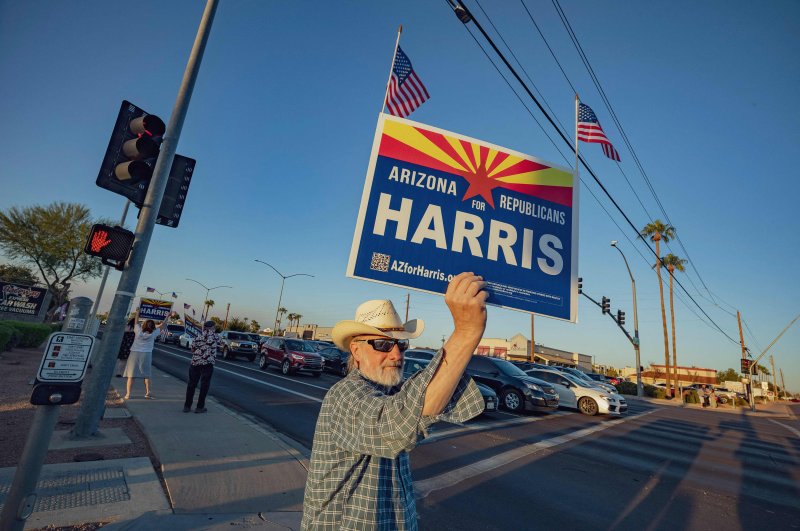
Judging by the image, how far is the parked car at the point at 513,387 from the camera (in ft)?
41.7

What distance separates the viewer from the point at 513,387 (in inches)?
513

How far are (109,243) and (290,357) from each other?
1427cm

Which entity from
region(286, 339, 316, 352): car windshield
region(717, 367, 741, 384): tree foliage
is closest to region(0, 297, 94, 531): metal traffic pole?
region(286, 339, 316, 352): car windshield

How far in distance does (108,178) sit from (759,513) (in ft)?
29.8

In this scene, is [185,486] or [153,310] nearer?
[185,486]

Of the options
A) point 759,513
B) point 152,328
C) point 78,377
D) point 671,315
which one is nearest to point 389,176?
point 78,377

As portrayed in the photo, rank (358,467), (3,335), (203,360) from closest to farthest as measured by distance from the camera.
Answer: (358,467), (203,360), (3,335)

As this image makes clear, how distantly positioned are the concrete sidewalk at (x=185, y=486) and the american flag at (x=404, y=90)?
4.20 m

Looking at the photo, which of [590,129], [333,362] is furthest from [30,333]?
[590,129]

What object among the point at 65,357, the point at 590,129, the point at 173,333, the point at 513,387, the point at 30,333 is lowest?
the point at 30,333

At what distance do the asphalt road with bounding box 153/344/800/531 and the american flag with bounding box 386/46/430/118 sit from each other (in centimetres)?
436

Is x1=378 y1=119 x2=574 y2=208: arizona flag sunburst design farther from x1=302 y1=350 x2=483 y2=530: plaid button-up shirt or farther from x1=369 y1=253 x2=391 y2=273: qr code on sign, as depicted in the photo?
x1=302 y1=350 x2=483 y2=530: plaid button-up shirt

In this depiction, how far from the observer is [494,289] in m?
1.89

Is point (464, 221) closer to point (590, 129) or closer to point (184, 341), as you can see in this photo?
point (590, 129)
